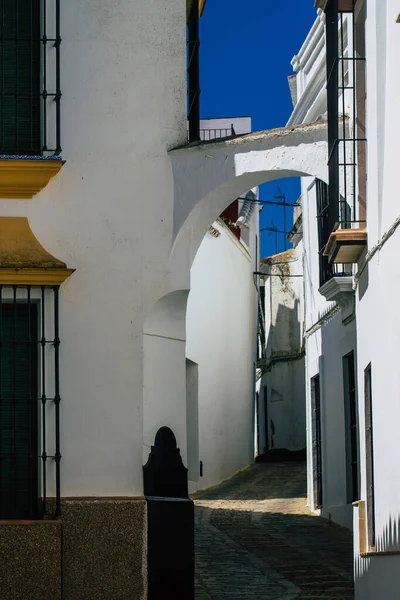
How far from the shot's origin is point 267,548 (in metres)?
12.8

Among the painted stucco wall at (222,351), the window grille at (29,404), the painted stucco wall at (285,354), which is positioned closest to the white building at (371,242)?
the window grille at (29,404)

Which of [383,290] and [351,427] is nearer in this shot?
[383,290]

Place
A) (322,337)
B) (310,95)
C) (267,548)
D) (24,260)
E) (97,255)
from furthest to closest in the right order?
(310,95)
(322,337)
(267,548)
(97,255)
(24,260)

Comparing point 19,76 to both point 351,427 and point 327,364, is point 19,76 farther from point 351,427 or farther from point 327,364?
point 327,364

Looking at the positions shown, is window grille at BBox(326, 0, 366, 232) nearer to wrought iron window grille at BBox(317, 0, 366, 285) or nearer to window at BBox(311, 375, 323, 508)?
wrought iron window grille at BBox(317, 0, 366, 285)

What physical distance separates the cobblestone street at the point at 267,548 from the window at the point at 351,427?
1.90ft

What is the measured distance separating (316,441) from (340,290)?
518cm

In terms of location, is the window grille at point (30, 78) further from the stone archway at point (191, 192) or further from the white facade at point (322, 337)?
the white facade at point (322, 337)

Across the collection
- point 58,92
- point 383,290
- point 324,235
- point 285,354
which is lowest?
point 383,290

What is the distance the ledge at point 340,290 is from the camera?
13.2 meters

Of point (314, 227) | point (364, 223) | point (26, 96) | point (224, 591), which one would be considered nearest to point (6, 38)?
point (26, 96)

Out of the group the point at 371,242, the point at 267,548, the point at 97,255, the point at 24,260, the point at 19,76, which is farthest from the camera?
the point at 267,548

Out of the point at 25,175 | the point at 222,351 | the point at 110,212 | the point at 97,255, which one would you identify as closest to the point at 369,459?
the point at 97,255

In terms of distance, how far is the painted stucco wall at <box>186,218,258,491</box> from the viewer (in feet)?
66.9
